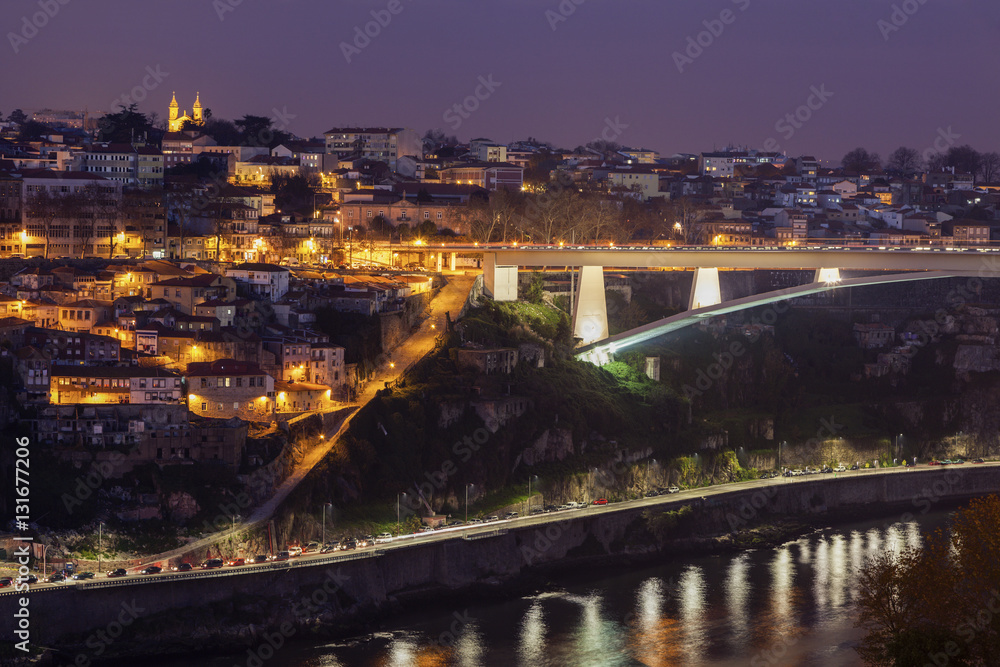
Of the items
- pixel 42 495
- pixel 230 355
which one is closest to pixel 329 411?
pixel 230 355

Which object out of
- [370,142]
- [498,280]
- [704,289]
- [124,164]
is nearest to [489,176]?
[370,142]

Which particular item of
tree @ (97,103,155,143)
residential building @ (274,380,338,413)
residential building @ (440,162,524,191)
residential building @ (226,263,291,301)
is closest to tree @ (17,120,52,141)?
tree @ (97,103,155,143)

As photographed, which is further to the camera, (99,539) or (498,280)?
(498,280)

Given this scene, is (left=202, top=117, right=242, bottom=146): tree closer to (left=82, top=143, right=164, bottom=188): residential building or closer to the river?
(left=82, top=143, right=164, bottom=188): residential building

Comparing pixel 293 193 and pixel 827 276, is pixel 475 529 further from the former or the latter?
pixel 293 193

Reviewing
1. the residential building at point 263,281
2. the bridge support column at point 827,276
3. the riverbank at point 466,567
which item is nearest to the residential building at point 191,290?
the residential building at point 263,281

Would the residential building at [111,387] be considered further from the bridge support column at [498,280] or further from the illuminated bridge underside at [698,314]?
the illuminated bridge underside at [698,314]
